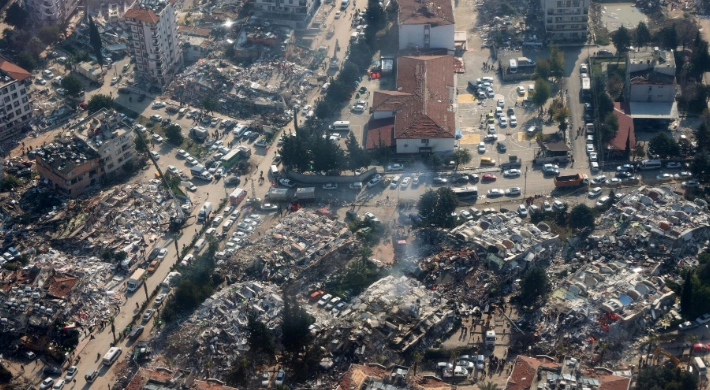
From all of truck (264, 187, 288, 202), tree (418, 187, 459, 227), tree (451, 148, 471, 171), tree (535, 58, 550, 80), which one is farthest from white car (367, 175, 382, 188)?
tree (535, 58, 550, 80)

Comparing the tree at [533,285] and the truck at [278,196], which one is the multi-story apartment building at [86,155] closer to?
the truck at [278,196]

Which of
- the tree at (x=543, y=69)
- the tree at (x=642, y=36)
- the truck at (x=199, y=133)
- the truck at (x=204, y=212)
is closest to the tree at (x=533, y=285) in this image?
the truck at (x=204, y=212)

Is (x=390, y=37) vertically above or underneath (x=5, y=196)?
above

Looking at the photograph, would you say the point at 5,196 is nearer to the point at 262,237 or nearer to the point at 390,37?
the point at 262,237

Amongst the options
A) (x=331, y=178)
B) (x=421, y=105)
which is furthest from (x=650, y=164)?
(x=331, y=178)

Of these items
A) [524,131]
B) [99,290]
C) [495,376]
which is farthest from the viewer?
[524,131]

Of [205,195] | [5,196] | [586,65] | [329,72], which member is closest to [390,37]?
[329,72]

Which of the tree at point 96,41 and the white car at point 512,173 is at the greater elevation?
the tree at point 96,41
